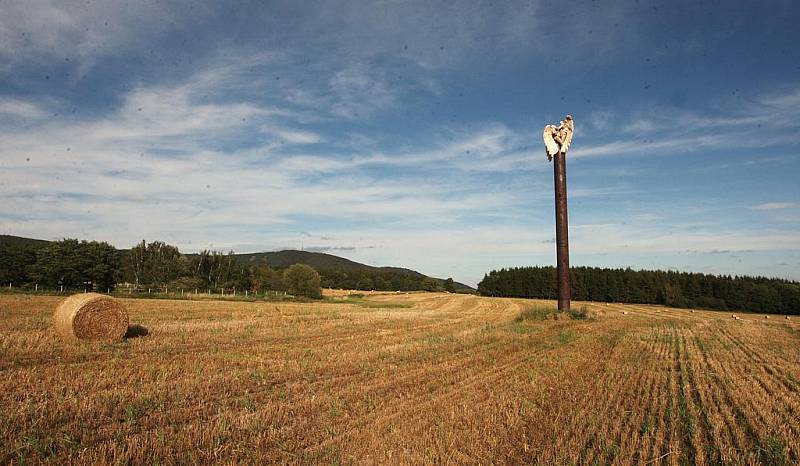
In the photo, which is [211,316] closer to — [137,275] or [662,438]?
[662,438]

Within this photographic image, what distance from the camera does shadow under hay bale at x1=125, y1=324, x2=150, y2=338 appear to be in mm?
18144

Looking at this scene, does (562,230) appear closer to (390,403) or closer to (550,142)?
(550,142)

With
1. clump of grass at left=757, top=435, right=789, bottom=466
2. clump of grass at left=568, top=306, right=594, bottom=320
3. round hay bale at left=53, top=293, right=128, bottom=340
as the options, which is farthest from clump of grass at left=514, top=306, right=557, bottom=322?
clump of grass at left=757, top=435, right=789, bottom=466

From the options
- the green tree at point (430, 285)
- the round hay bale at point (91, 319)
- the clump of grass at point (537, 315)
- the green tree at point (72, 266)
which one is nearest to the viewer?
the round hay bale at point (91, 319)

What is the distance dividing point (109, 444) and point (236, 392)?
10.9 feet

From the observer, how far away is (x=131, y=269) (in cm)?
8244

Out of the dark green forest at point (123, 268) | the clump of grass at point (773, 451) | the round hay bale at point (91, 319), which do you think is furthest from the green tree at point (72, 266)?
the clump of grass at point (773, 451)

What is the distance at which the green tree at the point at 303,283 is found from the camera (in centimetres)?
6594

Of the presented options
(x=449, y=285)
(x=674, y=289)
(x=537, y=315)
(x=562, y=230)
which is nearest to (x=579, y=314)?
(x=537, y=315)

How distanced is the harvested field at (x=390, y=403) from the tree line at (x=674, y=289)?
7339 centimetres

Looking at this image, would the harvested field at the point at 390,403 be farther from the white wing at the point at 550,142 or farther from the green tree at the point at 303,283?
the green tree at the point at 303,283

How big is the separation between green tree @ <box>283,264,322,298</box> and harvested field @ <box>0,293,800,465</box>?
4973 cm

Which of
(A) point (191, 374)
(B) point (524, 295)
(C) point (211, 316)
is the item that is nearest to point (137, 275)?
(C) point (211, 316)

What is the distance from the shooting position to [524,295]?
97688 millimetres
